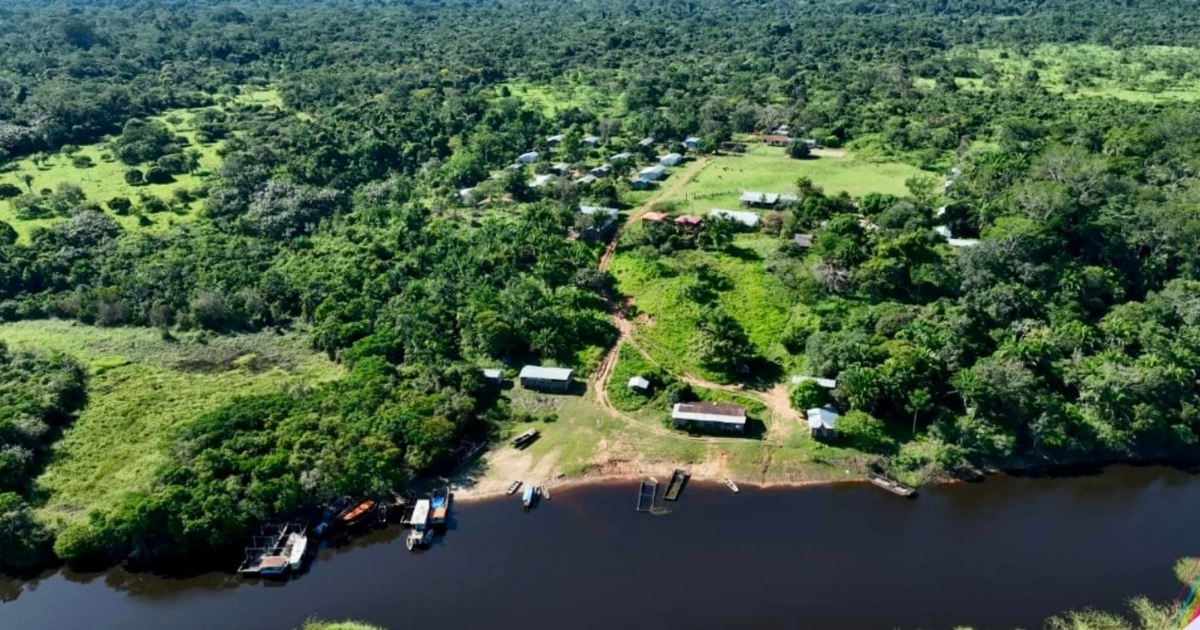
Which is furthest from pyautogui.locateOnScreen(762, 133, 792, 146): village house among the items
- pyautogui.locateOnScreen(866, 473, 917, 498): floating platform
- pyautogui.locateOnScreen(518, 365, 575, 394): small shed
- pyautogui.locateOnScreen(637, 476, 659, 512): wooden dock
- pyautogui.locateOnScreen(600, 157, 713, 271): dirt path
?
pyautogui.locateOnScreen(637, 476, 659, 512): wooden dock

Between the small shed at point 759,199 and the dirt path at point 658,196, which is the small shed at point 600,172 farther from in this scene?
the small shed at point 759,199

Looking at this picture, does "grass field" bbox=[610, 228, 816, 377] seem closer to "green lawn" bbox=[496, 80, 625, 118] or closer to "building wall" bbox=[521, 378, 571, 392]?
"building wall" bbox=[521, 378, 571, 392]

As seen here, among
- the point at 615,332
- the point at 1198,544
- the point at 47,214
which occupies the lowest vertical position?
the point at 1198,544

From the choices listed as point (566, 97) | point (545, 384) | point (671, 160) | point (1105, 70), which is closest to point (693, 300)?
point (545, 384)

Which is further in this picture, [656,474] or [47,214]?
[47,214]

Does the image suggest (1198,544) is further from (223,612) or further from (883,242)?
(223,612)

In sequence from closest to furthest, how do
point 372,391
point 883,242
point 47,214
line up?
point 372,391 < point 883,242 < point 47,214

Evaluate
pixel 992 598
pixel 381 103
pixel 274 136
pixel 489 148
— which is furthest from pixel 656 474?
pixel 381 103
